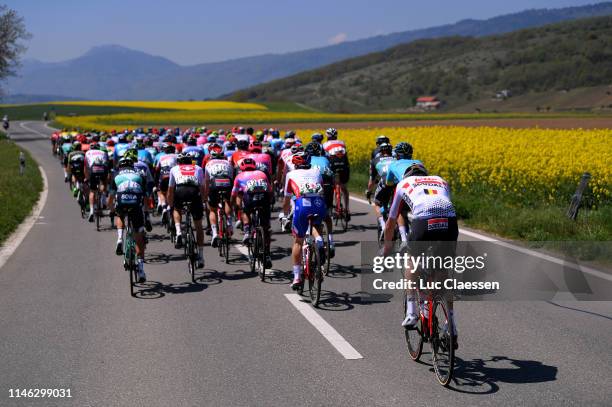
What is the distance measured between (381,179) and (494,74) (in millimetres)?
158587

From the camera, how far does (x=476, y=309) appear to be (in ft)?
28.7

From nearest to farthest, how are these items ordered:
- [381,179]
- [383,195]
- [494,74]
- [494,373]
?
1. [494,373]
2. [383,195]
3. [381,179]
4. [494,74]

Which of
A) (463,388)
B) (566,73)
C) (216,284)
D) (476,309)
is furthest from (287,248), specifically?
(566,73)

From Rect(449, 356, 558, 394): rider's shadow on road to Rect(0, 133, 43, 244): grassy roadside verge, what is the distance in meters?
11.1

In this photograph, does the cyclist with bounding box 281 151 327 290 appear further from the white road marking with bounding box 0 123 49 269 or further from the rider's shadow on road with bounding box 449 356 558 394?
the white road marking with bounding box 0 123 49 269

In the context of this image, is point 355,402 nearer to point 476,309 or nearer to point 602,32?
point 476,309

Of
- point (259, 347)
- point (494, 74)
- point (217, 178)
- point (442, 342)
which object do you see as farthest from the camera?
point (494, 74)

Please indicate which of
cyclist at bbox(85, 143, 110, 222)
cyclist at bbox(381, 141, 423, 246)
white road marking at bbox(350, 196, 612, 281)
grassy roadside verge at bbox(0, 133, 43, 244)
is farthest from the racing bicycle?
cyclist at bbox(85, 143, 110, 222)

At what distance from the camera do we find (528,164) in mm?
16656

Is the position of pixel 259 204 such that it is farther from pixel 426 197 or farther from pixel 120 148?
Answer: pixel 120 148

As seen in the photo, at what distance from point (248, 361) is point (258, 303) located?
243 centimetres

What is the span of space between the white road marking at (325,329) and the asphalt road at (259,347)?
0.17 ft

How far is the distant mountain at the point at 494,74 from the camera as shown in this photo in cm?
14750

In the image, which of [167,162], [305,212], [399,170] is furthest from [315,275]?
[167,162]
